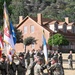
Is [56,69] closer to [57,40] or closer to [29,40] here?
[57,40]

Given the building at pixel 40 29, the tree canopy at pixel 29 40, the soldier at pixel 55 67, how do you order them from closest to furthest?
the soldier at pixel 55 67, the tree canopy at pixel 29 40, the building at pixel 40 29

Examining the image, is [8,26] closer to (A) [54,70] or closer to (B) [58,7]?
(A) [54,70]

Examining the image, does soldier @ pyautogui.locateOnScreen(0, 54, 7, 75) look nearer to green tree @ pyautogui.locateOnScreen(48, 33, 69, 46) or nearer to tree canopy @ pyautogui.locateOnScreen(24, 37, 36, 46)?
green tree @ pyautogui.locateOnScreen(48, 33, 69, 46)

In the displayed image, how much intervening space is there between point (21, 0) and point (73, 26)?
8249cm

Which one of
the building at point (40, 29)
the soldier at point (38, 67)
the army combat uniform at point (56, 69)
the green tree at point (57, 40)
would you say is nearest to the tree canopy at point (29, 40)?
the building at point (40, 29)

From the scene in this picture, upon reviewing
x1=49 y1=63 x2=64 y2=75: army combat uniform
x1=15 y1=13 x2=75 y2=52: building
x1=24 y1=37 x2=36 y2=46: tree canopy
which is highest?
x1=49 y1=63 x2=64 y2=75: army combat uniform

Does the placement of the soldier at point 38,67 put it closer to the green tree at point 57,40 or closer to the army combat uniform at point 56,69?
the army combat uniform at point 56,69

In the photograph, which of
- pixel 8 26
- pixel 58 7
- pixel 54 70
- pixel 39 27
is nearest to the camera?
pixel 54 70

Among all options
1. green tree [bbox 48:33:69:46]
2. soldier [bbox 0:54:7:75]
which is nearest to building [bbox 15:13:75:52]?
green tree [bbox 48:33:69:46]

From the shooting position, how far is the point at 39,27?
67500mm

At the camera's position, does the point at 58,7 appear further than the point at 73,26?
Yes

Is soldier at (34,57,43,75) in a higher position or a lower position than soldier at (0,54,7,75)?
higher

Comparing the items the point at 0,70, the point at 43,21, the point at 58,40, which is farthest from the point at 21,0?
the point at 0,70

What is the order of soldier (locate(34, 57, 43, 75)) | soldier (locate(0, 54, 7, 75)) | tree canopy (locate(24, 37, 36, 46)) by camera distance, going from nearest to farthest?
soldier (locate(34, 57, 43, 75))
soldier (locate(0, 54, 7, 75))
tree canopy (locate(24, 37, 36, 46))
